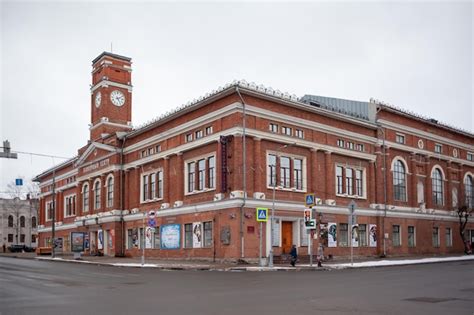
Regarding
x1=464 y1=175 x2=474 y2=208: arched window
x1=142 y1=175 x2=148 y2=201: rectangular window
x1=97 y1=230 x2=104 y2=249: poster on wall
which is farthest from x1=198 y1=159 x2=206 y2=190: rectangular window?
x1=464 y1=175 x2=474 y2=208: arched window

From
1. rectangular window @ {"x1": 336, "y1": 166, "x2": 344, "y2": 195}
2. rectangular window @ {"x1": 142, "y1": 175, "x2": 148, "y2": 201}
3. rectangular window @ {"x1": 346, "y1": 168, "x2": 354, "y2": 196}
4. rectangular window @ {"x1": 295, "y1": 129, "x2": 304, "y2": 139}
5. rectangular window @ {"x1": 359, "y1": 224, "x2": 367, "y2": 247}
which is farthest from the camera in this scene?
rectangular window @ {"x1": 142, "y1": 175, "x2": 148, "y2": 201}

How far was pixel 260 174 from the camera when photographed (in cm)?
3950

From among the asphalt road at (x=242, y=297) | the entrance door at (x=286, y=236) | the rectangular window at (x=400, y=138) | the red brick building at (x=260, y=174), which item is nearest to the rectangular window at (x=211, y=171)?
the red brick building at (x=260, y=174)

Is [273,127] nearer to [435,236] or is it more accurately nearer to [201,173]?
[201,173]

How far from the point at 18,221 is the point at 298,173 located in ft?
263

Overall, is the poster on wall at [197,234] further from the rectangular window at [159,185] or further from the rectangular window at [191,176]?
the rectangular window at [159,185]

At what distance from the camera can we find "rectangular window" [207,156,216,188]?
41.4 m

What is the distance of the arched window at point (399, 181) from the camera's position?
167 ft

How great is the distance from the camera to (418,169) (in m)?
53.5

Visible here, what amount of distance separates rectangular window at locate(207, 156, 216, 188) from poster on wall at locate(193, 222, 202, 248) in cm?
321

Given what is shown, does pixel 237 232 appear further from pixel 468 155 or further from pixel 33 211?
pixel 33 211

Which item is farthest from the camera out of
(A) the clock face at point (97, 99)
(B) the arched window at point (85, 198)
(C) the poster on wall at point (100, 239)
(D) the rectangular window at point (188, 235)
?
(B) the arched window at point (85, 198)

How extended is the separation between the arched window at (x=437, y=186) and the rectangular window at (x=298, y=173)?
1890cm

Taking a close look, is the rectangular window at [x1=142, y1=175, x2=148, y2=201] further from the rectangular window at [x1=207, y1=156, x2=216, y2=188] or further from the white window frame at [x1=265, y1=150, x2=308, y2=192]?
the white window frame at [x1=265, y1=150, x2=308, y2=192]
